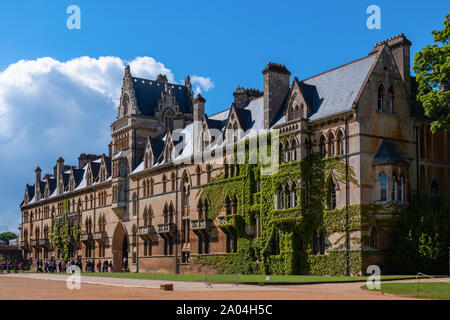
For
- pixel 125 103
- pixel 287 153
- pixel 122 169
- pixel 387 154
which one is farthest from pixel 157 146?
pixel 387 154

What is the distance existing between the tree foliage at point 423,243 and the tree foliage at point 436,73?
5713 mm

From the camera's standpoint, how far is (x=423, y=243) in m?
40.9

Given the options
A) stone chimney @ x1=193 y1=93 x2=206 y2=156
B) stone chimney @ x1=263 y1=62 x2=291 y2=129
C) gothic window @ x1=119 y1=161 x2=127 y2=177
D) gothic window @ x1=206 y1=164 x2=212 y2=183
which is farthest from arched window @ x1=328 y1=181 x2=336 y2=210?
gothic window @ x1=119 y1=161 x2=127 y2=177

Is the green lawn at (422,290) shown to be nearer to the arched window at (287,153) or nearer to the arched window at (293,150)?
the arched window at (293,150)

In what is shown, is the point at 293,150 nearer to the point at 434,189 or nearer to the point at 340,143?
the point at 340,143

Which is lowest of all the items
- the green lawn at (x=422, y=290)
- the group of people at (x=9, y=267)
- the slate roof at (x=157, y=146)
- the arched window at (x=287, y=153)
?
the group of people at (x=9, y=267)

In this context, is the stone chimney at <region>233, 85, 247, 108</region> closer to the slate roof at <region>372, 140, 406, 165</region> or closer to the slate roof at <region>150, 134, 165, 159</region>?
the slate roof at <region>150, 134, 165, 159</region>

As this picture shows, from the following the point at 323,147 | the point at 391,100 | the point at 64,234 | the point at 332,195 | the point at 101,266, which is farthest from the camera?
the point at 64,234

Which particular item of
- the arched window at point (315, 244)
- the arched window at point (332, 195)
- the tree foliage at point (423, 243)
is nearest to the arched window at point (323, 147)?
the arched window at point (332, 195)

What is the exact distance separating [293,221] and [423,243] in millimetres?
9268

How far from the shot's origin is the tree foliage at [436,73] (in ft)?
128

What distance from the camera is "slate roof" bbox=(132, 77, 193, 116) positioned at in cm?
7606

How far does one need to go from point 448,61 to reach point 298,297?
67.5 feet
